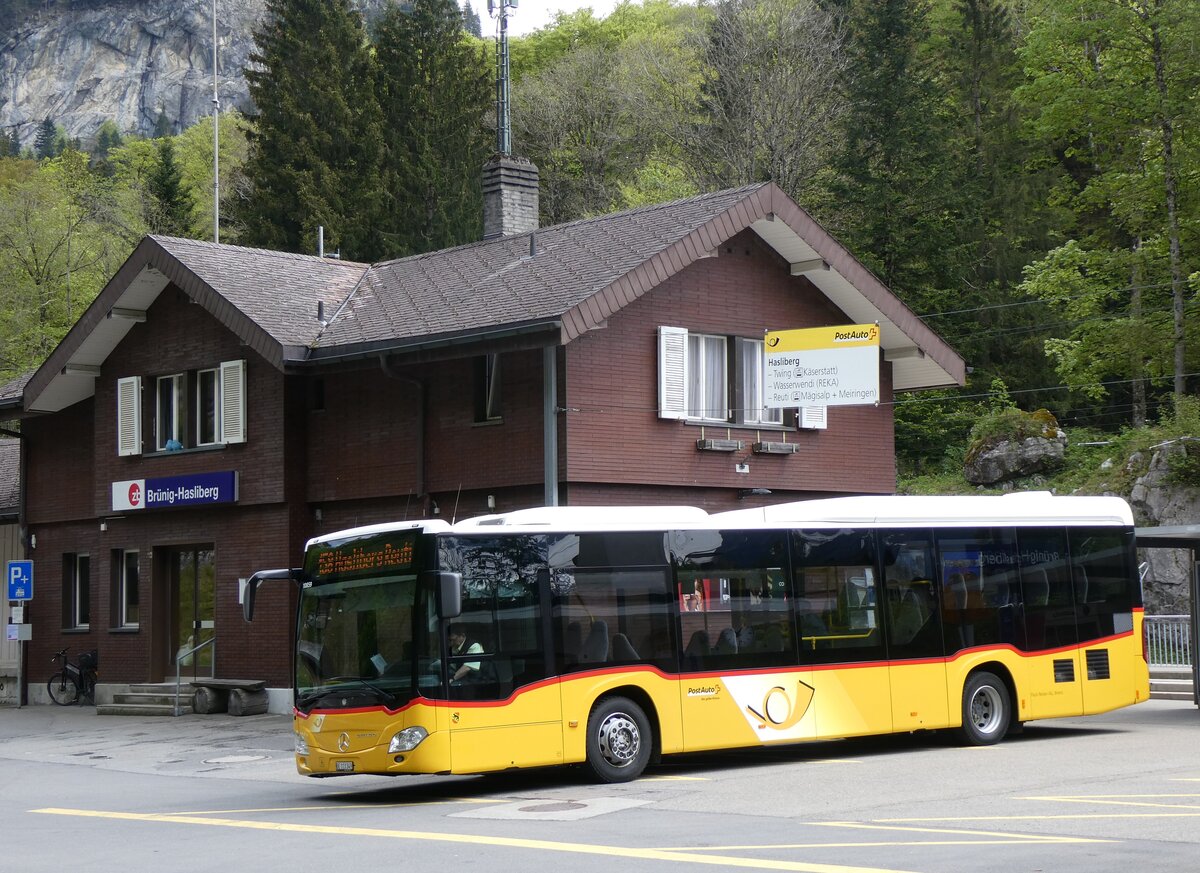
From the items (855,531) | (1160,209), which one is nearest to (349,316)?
(855,531)

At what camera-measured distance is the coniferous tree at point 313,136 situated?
5381cm

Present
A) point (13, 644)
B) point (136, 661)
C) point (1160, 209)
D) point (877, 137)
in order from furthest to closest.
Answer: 1. point (877, 137)
2. point (1160, 209)
3. point (13, 644)
4. point (136, 661)

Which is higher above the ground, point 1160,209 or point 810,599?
point 1160,209

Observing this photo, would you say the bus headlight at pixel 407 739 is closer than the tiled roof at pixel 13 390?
Yes

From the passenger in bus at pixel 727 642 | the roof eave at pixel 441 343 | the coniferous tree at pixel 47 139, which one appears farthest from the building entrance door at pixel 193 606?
the coniferous tree at pixel 47 139

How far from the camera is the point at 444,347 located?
23406 mm

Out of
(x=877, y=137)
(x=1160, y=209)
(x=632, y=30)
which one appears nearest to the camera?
(x=1160, y=209)

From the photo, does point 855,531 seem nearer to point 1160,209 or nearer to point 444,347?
point 444,347

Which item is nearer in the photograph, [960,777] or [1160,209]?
[960,777]

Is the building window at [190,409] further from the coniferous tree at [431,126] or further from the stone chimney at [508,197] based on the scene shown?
the coniferous tree at [431,126]

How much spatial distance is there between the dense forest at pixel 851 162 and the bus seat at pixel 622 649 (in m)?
24.1

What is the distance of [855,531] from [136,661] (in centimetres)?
1609

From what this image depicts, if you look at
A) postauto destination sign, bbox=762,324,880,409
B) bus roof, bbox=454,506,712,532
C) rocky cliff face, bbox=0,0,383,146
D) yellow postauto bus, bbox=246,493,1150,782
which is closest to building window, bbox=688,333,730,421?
postauto destination sign, bbox=762,324,880,409

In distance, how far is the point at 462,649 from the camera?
1509 cm
